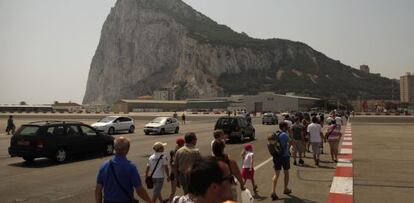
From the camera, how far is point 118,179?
18.4 ft

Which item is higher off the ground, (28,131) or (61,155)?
(28,131)

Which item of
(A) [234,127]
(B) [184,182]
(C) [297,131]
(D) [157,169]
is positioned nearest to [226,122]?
(A) [234,127]

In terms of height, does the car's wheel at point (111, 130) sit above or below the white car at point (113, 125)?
below

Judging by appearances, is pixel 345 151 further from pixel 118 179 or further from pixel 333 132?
pixel 118 179

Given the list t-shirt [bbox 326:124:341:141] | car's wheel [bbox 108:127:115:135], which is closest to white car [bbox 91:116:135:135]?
car's wheel [bbox 108:127:115:135]

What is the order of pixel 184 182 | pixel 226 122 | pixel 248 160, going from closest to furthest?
1. pixel 184 182
2. pixel 248 160
3. pixel 226 122

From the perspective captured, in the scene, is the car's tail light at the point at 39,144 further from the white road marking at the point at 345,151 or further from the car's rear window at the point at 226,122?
the white road marking at the point at 345,151

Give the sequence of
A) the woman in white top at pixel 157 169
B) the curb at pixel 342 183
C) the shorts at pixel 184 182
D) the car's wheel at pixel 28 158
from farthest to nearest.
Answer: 1. the car's wheel at pixel 28 158
2. the curb at pixel 342 183
3. the woman in white top at pixel 157 169
4. the shorts at pixel 184 182

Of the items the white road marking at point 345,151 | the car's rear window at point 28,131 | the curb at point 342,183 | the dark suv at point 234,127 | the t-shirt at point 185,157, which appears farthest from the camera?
the dark suv at point 234,127

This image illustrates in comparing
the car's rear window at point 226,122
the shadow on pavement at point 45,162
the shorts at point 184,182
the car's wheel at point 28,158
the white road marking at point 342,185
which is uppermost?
the car's rear window at point 226,122

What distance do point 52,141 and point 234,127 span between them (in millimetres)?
11337

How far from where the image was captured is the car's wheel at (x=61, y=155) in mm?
16828

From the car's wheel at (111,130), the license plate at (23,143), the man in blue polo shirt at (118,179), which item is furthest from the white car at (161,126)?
the man in blue polo shirt at (118,179)

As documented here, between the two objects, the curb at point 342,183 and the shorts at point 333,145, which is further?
the shorts at point 333,145
